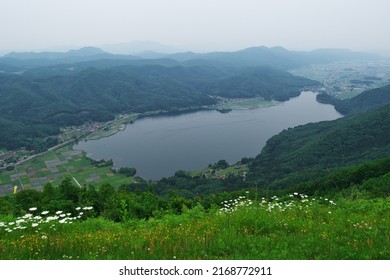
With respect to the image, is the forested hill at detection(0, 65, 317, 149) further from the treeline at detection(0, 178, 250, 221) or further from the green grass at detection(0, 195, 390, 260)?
the green grass at detection(0, 195, 390, 260)

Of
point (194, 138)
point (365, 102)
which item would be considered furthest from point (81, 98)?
point (365, 102)

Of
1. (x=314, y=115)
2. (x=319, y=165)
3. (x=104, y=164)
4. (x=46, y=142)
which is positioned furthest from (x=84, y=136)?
(x=314, y=115)

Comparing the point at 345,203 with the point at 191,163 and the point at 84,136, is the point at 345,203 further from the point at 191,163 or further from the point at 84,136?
the point at 84,136

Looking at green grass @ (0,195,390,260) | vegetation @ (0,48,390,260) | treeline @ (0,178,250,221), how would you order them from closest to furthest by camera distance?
green grass @ (0,195,390,260), vegetation @ (0,48,390,260), treeline @ (0,178,250,221)

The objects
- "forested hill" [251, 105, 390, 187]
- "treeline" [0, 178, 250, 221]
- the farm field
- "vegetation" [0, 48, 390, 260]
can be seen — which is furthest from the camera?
the farm field

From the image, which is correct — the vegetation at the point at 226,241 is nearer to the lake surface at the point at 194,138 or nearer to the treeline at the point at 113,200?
the treeline at the point at 113,200

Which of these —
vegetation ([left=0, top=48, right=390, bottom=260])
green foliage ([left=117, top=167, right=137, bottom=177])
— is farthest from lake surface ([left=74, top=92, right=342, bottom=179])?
vegetation ([left=0, top=48, right=390, bottom=260])

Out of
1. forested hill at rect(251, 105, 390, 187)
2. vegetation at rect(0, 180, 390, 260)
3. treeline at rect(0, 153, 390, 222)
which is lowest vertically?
forested hill at rect(251, 105, 390, 187)
